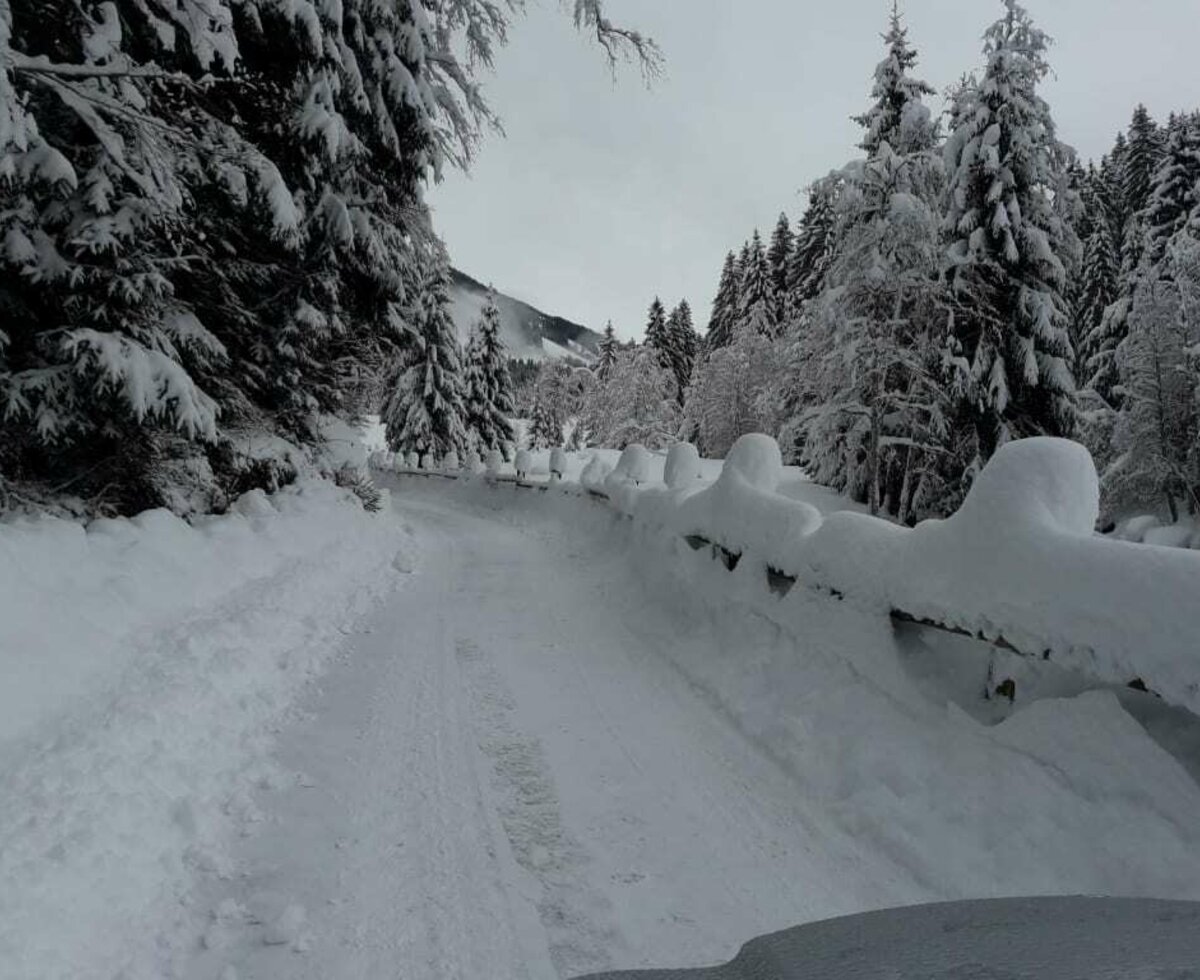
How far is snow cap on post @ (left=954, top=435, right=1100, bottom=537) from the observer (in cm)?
323

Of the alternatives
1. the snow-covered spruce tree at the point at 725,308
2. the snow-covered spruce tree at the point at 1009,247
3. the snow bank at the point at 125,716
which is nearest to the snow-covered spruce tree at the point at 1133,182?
the snow-covered spruce tree at the point at 1009,247

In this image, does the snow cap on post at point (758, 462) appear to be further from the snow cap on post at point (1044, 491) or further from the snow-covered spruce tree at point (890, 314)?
the snow-covered spruce tree at point (890, 314)

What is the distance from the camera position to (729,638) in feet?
17.9

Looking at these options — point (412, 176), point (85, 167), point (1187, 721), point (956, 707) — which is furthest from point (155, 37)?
point (1187, 721)

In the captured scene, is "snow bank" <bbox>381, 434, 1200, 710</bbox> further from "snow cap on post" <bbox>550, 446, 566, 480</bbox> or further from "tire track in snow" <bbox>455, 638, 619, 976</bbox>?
"snow cap on post" <bbox>550, 446, 566, 480</bbox>

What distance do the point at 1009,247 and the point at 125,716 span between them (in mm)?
19801

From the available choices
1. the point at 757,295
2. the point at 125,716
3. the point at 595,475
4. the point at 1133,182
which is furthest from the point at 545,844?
the point at 1133,182

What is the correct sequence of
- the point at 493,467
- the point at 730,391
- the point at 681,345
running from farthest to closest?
the point at 681,345 → the point at 730,391 → the point at 493,467

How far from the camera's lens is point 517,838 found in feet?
9.59

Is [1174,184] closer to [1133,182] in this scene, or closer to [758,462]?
[1133,182]

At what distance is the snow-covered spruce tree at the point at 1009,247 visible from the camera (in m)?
16.9

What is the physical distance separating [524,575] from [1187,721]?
738cm

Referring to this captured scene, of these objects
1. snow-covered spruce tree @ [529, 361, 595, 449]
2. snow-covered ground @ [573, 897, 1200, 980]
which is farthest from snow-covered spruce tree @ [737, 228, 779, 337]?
snow-covered ground @ [573, 897, 1200, 980]

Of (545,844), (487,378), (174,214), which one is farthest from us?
(487,378)
